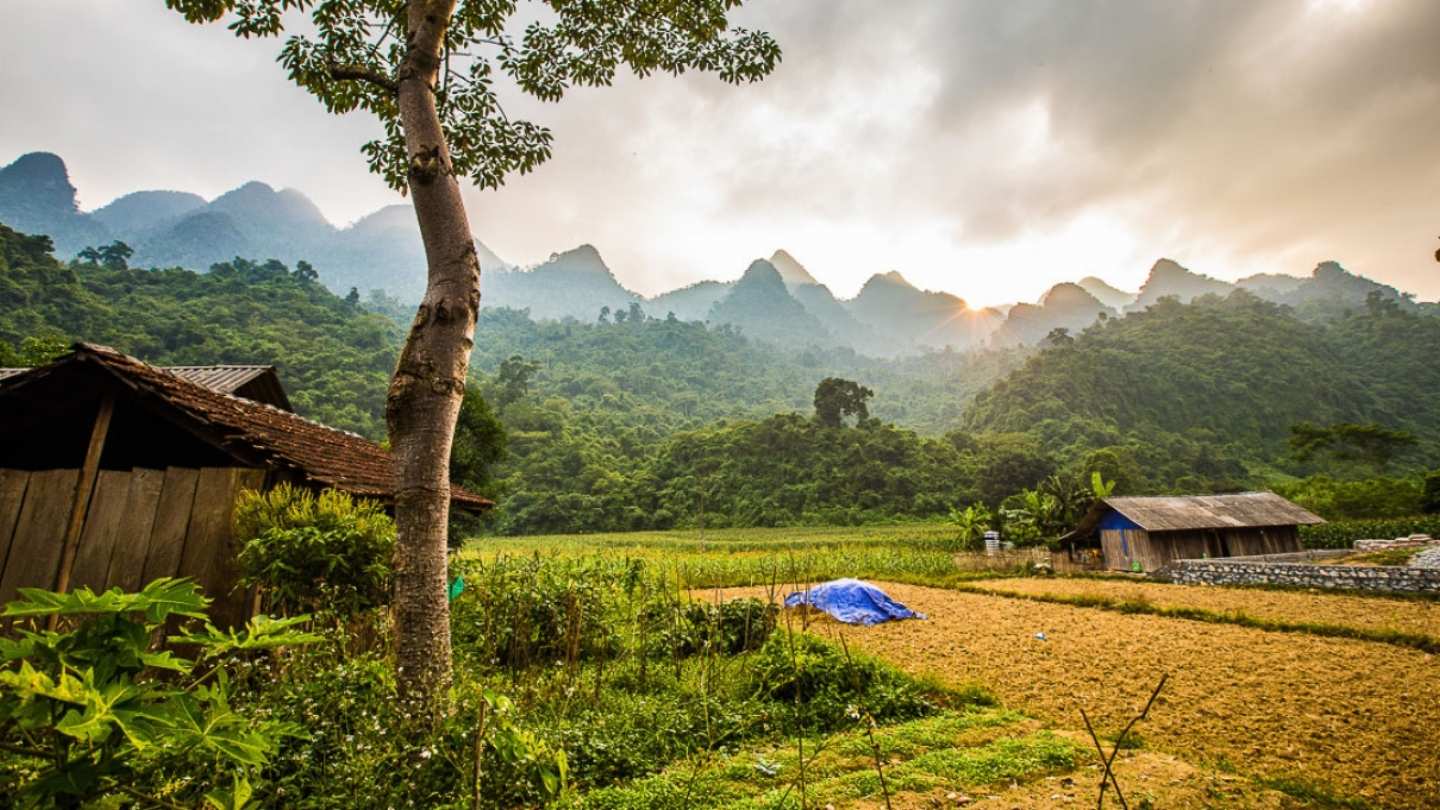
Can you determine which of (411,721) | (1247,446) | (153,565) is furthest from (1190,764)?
(1247,446)

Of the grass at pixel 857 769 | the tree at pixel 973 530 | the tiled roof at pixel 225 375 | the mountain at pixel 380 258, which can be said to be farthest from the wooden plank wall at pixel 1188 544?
the mountain at pixel 380 258

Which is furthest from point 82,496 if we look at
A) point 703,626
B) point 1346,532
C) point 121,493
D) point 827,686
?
point 1346,532

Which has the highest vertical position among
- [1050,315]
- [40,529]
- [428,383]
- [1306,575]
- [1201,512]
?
[1050,315]

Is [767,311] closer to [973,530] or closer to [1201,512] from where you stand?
[973,530]

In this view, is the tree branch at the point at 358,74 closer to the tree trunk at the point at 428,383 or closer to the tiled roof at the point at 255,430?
the tree trunk at the point at 428,383

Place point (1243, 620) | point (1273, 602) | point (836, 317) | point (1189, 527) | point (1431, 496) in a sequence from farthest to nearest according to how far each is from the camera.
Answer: point (836, 317)
point (1431, 496)
point (1189, 527)
point (1273, 602)
point (1243, 620)

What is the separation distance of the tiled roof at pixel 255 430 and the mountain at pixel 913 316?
138 m

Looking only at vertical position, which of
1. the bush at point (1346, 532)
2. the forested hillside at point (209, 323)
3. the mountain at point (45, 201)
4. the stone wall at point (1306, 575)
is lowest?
the stone wall at point (1306, 575)

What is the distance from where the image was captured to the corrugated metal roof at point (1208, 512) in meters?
21.8

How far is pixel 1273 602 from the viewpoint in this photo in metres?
14.2

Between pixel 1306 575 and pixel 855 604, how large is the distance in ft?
Result: 52.1

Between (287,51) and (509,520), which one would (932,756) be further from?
(509,520)

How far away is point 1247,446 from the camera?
52.2 meters

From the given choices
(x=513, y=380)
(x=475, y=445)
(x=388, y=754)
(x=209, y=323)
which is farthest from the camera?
(x=513, y=380)
